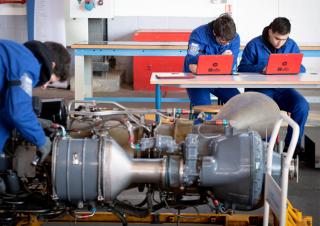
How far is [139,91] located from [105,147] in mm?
5937

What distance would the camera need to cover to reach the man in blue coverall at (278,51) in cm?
434

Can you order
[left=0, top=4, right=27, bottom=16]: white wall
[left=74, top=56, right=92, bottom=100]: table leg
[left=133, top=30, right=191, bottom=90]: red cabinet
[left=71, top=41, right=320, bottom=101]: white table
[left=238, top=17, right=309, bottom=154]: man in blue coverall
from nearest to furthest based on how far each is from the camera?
[left=238, top=17, right=309, bottom=154]: man in blue coverall
[left=71, top=41, right=320, bottom=101]: white table
[left=74, top=56, right=92, bottom=100]: table leg
[left=133, top=30, right=191, bottom=90]: red cabinet
[left=0, top=4, right=27, bottom=16]: white wall

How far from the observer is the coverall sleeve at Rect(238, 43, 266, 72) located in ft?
15.3

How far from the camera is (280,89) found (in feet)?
14.9

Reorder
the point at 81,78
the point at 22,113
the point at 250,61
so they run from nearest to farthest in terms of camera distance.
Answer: the point at 22,113 → the point at 250,61 → the point at 81,78

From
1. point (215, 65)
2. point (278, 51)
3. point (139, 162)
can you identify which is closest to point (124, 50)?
point (215, 65)

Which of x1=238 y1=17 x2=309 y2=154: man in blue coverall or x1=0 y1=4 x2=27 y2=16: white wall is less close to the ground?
x1=0 y1=4 x2=27 y2=16: white wall

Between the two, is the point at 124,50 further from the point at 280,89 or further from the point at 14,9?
the point at 14,9

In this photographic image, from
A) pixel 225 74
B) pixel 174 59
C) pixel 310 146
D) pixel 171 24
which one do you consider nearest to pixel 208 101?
pixel 225 74

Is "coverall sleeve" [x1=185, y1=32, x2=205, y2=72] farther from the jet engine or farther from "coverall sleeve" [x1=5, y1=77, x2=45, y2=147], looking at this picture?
"coverall sleeve" [x1=5, y1=77, x2=45, y2=147]

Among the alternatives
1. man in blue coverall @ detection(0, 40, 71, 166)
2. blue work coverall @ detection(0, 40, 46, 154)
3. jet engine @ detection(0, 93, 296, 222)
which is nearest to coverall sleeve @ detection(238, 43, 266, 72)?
jet engine @ detection(0, 93, 296, 222)

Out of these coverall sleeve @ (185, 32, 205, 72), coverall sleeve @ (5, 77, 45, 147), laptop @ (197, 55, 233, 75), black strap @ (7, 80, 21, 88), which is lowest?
coverall sleeve @ (5, 77, 45, 147)

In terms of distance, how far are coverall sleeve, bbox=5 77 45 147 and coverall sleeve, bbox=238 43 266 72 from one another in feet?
9.55

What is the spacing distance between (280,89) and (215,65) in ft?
2.08
